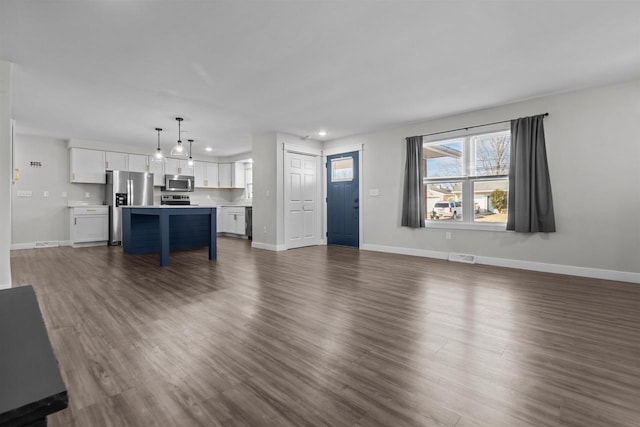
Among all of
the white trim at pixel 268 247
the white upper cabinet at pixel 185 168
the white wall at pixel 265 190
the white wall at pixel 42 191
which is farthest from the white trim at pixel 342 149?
the white wall at pixel 42 191

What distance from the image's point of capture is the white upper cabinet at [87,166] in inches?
274

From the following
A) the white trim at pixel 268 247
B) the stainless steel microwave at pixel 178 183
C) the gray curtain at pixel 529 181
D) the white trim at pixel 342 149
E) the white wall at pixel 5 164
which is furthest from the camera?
the stainless steel microwave at pixel 178 183

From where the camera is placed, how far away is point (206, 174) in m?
9.23

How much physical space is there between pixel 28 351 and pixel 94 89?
4624 mm

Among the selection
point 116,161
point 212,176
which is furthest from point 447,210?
point 116,161

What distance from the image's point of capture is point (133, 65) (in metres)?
3.40

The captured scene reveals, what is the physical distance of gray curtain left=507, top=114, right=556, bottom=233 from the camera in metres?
4.38

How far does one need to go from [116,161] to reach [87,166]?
61 cm

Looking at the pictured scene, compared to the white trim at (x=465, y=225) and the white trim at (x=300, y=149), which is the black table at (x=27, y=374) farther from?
the white trim at (x=300, y=149)

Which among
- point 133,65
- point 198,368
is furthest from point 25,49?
point 198,368

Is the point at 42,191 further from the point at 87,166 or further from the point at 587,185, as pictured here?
the point at 587,185

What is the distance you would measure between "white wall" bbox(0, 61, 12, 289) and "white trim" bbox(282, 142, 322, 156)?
13.7 feet

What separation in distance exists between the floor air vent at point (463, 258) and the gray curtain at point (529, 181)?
30.1 inches

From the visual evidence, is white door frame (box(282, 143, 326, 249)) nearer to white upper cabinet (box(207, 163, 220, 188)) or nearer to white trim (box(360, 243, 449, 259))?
white trim (box(360, 243, 449, 259))
